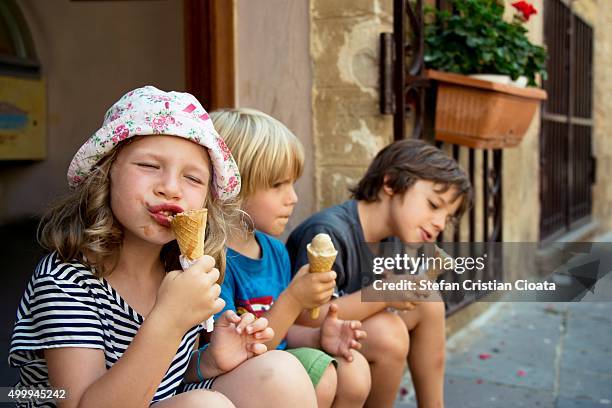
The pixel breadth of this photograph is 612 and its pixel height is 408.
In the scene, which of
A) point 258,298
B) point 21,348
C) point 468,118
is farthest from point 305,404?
point 468,118

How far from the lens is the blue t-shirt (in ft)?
6.37

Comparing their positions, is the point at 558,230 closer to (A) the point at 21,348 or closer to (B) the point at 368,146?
(B) the point at 368,146

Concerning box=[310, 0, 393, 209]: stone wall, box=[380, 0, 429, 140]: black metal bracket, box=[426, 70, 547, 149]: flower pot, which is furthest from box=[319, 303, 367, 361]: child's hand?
box=[426, 70, 547, 149]: flower pot

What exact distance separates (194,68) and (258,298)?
1133 mm

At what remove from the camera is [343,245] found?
2328 millimetres

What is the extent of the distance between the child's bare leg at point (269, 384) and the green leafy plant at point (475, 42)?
206 centimetres

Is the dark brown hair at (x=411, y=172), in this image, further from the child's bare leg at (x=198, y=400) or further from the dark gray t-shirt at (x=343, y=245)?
the child's bare leg at (x=198, y=400)

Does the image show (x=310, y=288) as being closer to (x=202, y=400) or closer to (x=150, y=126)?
(x=202, y=400)

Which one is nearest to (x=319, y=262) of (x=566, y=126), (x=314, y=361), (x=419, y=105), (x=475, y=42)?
(x=314, y=361)

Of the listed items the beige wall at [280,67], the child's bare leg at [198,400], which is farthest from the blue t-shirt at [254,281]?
the beige wall at [280,67]

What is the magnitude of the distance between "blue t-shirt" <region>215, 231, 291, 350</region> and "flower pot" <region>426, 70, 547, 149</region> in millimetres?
1379

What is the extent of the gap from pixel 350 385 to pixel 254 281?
0.39 metres

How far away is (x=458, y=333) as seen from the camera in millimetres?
3881

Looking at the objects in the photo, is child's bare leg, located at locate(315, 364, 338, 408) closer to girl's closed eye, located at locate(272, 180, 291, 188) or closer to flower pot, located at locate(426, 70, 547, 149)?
girl's closed eye, located at locate(272, 180, 291, 188)
